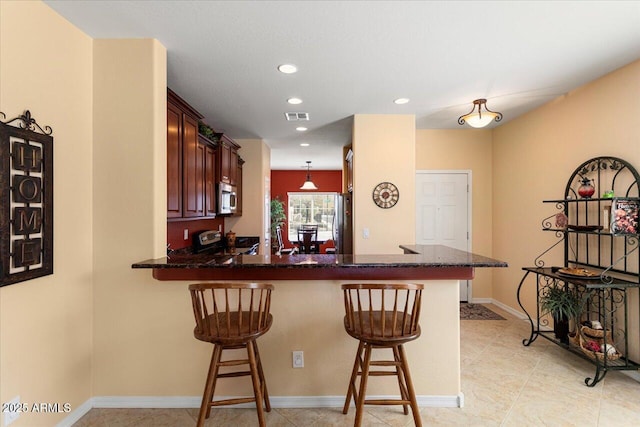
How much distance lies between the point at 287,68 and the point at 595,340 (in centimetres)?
355

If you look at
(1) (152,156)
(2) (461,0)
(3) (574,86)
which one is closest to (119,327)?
(1) (152,156)

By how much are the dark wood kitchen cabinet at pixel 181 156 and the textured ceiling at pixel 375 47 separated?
279 mm

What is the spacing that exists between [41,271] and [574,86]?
460 cm

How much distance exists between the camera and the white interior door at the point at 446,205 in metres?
4.76

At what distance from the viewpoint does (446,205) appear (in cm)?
477

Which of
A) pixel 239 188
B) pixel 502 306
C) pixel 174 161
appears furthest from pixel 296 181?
pixel 174 161

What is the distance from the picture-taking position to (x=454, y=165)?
475 centimetres

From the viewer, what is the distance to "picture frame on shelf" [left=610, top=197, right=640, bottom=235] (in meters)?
2.56

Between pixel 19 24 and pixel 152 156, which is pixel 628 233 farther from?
pixel 19 24

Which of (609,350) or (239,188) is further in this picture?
(239,188)

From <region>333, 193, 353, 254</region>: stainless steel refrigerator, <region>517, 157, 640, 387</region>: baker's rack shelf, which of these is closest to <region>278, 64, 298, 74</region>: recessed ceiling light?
<region>333, 193, 353, 254</region>: stainless steel refrigerator

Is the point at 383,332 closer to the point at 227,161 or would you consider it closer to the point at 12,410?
the point at 12,410

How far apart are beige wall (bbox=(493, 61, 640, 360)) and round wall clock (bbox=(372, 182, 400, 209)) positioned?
1.72 metres

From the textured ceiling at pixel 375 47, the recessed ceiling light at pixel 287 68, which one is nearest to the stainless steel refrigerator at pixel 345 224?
the textured ceiling at pixel 375 47
